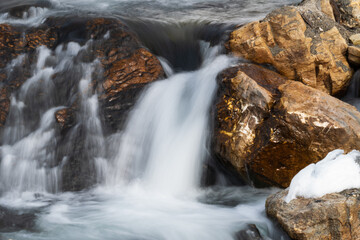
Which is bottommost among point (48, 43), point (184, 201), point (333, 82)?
point (184, 201)

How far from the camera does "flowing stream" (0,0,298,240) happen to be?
4.29 m

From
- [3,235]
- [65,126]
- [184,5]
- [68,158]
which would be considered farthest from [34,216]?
[184,5]

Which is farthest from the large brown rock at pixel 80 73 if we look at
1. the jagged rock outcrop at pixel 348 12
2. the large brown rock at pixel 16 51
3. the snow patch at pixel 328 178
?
the jagged rock outcrop at pixel 348 12

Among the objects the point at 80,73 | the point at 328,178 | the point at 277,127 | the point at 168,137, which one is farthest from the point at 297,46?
the point at 80,73

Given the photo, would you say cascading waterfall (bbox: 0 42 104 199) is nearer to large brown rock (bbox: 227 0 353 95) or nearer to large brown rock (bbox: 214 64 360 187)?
large brown rock (bbox: 214 64 360 187)

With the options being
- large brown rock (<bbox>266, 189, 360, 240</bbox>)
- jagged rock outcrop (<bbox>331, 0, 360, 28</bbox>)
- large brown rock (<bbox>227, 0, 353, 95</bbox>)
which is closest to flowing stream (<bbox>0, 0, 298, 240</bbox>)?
large brown rock (<bbox>266, 189, 360, 240</bbox>)

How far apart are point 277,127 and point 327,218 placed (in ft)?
5.36

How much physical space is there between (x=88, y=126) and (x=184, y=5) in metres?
5.36

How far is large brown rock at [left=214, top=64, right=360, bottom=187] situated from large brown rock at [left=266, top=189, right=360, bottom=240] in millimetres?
1237

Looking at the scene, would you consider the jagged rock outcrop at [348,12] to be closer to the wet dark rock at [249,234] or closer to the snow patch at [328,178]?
the snow patch at [328,178]

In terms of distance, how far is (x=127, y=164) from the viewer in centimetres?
552

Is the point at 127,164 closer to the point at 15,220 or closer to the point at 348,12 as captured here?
the point at 15,220

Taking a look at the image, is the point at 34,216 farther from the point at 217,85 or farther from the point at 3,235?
the point at 217,85

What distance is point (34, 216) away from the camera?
4570mm
